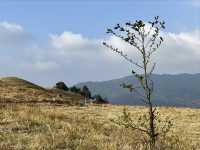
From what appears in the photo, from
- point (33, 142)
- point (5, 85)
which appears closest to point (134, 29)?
point (33, 142)

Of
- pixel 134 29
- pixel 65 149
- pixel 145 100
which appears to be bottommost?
pixel 65 149

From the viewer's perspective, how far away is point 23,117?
85.0 ft

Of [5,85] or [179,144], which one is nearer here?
[179,144]

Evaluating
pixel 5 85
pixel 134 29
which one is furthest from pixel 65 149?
pixel 5 85

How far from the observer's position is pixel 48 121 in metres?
25.0

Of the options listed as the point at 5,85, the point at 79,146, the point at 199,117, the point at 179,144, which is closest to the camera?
the point at 79,146

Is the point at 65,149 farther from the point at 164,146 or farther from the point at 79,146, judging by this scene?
the point at 164,146

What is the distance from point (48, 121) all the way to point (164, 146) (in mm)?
8214

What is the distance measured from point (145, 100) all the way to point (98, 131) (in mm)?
6664

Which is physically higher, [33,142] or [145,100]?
[145,100]

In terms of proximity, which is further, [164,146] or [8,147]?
[164,146]

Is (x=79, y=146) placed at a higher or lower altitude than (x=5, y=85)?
lower

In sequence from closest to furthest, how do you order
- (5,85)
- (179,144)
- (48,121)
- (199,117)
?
(179,144)
(48,121)
(199,117)
(5,85)

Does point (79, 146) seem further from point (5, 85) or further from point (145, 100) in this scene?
point (5, 85)
